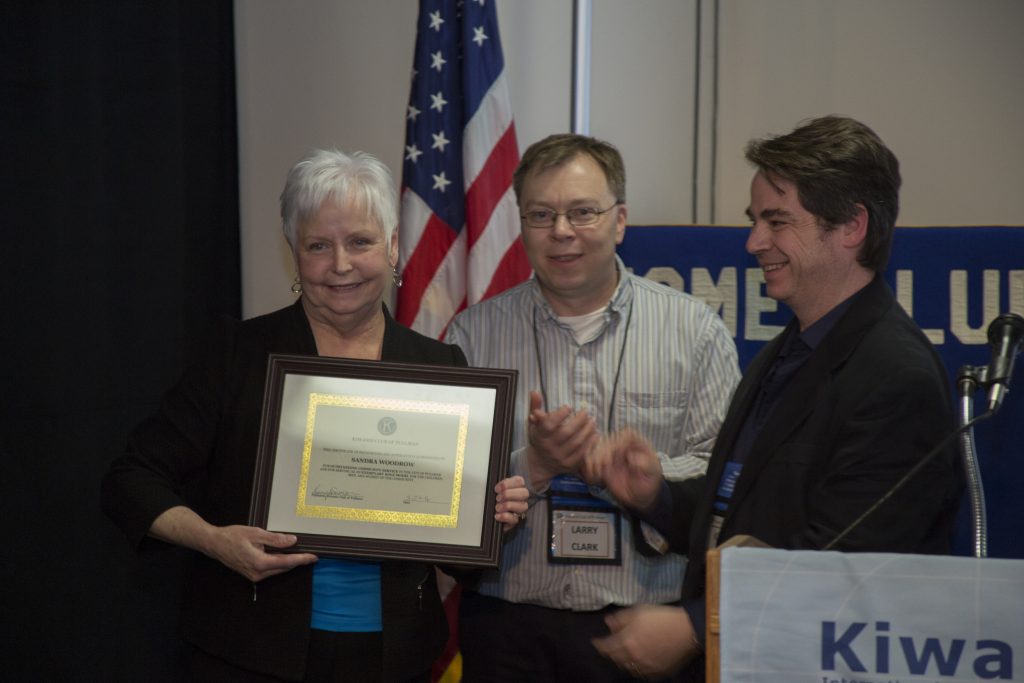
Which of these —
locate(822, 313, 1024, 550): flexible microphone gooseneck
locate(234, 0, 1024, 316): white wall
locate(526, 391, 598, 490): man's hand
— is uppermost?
locate(234, 0, 1024, 316): white wall

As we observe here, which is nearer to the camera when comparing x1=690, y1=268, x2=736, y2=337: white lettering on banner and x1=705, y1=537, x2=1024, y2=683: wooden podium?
x1=705, y1=537, x2=1024, y2=683: wooden podium

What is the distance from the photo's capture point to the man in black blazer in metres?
1.81

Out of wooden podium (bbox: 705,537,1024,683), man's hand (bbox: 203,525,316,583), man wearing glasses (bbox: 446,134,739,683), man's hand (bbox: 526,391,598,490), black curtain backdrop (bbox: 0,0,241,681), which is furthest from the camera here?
black curtain backdrop (bbox: 0,0,241,681)

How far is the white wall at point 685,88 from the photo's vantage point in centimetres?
381

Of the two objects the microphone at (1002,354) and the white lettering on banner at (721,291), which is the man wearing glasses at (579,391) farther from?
the microphone at (1002,354)

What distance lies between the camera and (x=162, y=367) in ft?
11.3

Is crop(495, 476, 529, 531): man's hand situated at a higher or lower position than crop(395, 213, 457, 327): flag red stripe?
lower

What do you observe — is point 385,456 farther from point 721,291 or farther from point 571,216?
point 721,291

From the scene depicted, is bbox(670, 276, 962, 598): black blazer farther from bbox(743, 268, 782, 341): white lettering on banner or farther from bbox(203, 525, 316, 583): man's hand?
bbox(743, 268, 782, 341): white lettering on banner

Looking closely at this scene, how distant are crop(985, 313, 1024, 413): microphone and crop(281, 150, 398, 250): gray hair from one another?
4.16 ft

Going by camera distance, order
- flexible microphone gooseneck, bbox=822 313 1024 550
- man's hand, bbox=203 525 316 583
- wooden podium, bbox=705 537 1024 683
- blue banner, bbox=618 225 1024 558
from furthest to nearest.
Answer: blue banner, bbox=618 225 1024 558 < man's hand, bbox=203 525 316 583 < flexible microphone gooseneck, bbox=822 313 1024 550 < wooden podium, bbox=705 537 1024 683

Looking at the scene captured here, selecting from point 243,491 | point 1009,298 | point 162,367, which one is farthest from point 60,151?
point 1009,298

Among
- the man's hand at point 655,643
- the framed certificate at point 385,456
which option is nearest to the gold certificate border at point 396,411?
the framed certificate at point 385,456

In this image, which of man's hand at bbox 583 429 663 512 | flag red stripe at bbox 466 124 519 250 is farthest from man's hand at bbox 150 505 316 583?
flag red stripe at bbox 466 124 519 250
